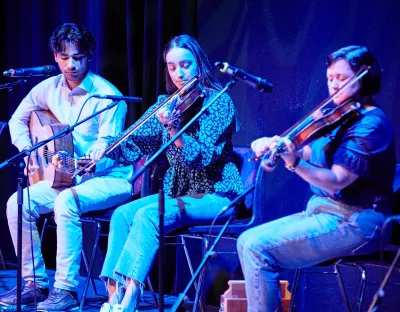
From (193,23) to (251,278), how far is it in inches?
87.2

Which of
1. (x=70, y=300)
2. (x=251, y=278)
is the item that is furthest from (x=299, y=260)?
(x=70, y=300)

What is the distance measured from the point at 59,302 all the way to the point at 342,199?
74.8 inches

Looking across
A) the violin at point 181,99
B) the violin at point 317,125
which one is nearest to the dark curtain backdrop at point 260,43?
the violin at point 181,99

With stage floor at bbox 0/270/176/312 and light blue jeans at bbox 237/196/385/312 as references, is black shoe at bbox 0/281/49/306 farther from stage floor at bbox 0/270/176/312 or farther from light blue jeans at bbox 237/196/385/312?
light blue jeans at bbox 237/196/385/312

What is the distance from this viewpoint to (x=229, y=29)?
14.7 ft

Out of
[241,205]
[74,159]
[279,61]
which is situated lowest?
[241,205]

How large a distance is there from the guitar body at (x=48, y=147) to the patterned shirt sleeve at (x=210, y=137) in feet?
3.60

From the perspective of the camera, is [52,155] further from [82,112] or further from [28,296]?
[28,296]

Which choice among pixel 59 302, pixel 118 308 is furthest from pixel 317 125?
pixel 59 302

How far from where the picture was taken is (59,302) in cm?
408

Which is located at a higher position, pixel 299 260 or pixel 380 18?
pixel 380 18

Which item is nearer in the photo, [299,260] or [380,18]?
[299,260]

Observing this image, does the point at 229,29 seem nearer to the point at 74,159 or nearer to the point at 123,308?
the point at 74,159

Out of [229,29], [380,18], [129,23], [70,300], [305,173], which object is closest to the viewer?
[305,173]
